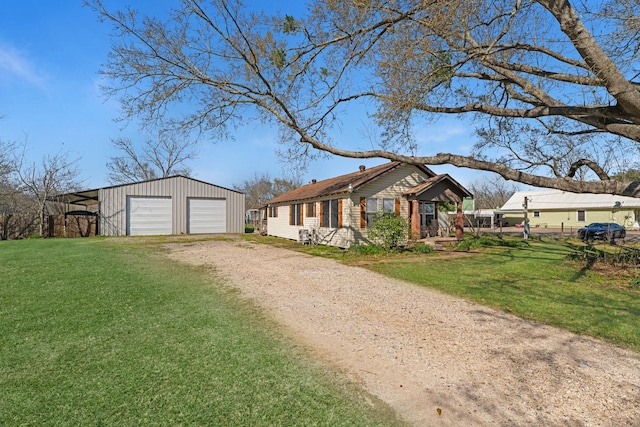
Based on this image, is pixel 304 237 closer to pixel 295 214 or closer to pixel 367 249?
pixel 295 214

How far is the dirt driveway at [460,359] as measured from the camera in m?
2.61

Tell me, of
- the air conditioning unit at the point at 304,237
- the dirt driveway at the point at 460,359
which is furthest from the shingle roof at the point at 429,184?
the dirt driveway at the point at 460,359

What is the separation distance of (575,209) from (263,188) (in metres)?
47.2

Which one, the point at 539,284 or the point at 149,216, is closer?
the point at 539,284

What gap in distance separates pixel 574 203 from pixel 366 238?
33158mm

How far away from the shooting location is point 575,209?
3494 centimetres

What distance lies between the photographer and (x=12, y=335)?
13.0 ft

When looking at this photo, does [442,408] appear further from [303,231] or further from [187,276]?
[303,231]

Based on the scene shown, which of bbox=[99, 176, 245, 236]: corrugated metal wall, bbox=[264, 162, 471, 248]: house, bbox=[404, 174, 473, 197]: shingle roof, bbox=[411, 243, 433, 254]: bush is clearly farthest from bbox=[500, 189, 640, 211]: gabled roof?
bbox=[99, 176, 245, 236]: corrugated metal wall

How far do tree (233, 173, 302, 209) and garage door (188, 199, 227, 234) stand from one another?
102 feet

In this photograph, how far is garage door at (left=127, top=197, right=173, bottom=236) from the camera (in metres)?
22.2

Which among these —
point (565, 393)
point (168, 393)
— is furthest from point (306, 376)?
point (565, 393)

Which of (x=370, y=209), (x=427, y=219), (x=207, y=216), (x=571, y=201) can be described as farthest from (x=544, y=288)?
(x=571, y=201)

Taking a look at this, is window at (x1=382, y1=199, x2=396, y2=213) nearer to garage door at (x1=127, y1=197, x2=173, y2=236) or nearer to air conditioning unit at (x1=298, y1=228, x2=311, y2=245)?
air conditioning unit at (x1=298, y1=228, x2=311, y2=245)
